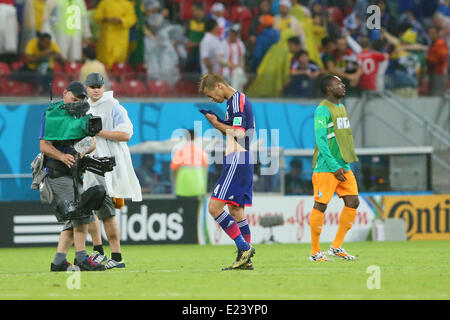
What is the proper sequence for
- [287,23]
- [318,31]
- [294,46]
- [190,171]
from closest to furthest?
[190,171] < [294,46] < [287,23] < [318,31]

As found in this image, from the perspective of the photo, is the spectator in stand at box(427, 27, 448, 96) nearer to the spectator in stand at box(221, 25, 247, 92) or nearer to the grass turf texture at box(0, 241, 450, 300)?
the spectator in stand at box(221, 25, 247, 92)

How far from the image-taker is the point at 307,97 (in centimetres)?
2294

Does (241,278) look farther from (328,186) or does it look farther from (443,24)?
(443,24)

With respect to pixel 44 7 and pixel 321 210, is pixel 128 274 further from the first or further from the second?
pixel 44 7

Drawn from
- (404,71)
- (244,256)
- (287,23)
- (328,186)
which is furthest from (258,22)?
(244,256)

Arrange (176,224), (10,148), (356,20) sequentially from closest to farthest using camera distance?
(176,224), (10,148), (356,20)

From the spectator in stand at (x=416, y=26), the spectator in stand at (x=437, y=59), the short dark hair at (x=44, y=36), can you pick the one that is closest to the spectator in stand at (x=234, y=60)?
the short dark hair at (x=44, y=36)

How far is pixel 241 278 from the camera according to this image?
33.0 feet

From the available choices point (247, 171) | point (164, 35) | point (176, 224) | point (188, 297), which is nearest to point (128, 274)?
point (247, 171)

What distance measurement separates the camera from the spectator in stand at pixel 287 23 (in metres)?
23.4

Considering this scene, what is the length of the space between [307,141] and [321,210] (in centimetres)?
1010

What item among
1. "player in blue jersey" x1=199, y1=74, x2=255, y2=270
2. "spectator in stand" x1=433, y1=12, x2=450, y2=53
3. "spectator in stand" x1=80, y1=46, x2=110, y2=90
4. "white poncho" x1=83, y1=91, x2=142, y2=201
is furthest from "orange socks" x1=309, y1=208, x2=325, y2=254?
"spectator in stand" x1=433, y1=12, x2=450, y2=53

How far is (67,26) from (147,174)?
406 centimetres

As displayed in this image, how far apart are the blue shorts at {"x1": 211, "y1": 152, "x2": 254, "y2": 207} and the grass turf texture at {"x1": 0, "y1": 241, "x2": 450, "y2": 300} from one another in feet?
2.67
